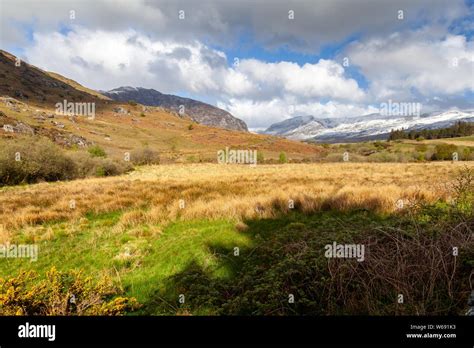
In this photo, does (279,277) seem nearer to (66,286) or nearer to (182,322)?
(182,322)

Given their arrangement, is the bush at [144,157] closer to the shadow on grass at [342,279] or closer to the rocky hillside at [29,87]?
the shadow on grass at [342,279]

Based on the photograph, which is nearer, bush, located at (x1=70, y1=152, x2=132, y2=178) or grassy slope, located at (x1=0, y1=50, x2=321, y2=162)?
bush, located at (x1=70, y1=152, x2=132, y2=178)

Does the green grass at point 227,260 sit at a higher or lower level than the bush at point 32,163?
lower

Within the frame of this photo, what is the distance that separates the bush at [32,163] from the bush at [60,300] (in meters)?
27.4

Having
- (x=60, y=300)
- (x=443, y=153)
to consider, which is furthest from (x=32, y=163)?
(x=443, y=153)

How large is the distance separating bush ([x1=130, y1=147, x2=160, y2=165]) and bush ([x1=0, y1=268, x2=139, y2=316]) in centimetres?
5438

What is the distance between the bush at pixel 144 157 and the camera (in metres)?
58.0

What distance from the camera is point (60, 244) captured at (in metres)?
8.83

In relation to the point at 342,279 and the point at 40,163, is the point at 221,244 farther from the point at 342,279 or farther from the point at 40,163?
the point at 40,163

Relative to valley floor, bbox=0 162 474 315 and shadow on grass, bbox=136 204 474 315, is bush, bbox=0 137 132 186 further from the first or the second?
shadow on grass, bbox=136 204 474 315

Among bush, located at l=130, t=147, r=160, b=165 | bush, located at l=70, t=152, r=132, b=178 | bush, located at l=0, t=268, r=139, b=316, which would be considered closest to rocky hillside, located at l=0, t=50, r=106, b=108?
bush, located at l=130, t=147, r=160, b=165

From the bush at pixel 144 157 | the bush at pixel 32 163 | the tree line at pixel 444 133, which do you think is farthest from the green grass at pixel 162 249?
the tree line at pixel 444 133

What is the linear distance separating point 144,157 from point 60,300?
55.7 metres

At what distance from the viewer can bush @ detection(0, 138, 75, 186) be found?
2744 cm
